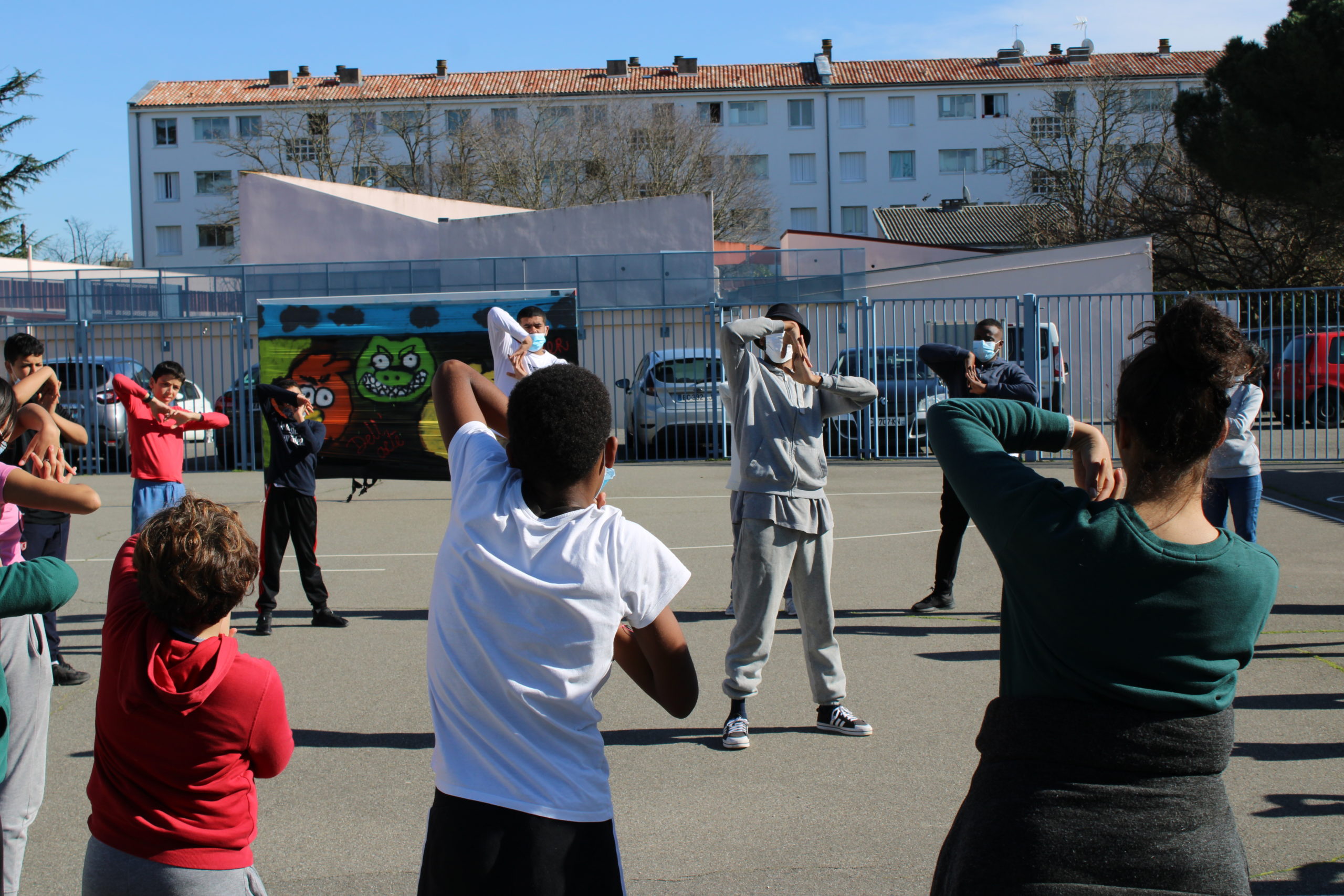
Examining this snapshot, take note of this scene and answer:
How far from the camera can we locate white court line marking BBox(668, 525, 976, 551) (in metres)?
10.3

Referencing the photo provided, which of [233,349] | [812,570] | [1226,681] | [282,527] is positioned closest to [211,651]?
[1226,681]

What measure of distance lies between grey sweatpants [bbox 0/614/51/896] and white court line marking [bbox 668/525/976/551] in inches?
276

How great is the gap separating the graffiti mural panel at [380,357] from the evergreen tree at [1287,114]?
17294mm

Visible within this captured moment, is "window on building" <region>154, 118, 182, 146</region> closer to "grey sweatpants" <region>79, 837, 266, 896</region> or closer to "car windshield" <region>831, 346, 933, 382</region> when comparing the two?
"car windshield" <region>831, 346, 933, 382</region>

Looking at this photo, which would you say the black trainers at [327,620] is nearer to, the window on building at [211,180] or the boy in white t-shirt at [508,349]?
the boy in white t-shirt at [508,349]

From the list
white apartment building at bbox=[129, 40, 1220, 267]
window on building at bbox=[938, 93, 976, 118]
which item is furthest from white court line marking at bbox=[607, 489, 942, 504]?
window on building at bbox=[938, 93, 976, 118]

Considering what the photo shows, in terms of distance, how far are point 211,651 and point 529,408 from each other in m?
0.99

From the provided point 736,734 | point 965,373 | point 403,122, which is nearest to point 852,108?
point 403,122

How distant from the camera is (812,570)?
5113 millimetres

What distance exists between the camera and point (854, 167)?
62.7 meters

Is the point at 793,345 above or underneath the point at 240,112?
underneath

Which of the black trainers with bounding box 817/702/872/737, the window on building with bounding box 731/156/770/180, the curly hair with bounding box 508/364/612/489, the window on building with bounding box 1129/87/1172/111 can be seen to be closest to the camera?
the curly hair with bounding box 508/364/612/489

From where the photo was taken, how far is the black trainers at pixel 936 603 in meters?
7.63

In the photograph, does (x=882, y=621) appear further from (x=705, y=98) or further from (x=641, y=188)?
(x=705, y=98)
